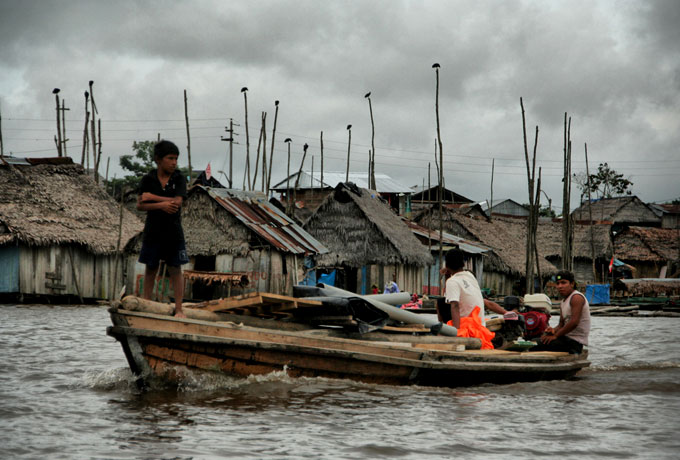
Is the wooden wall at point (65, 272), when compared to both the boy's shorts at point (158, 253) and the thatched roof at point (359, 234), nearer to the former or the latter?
the thatched roof at point (359, 234)

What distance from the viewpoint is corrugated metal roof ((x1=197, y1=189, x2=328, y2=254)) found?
68.4 ft

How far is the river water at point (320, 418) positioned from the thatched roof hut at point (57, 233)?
13764mm

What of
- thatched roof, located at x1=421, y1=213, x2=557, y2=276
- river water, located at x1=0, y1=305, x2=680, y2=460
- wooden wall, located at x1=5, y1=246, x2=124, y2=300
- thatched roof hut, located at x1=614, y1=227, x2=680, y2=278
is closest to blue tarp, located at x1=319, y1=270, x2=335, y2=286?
wooden wall, located at x1=5, y1=246, x2=124, y2=300

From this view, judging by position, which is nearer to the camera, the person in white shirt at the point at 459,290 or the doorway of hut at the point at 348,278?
the person in white shirt at the point at 459,290

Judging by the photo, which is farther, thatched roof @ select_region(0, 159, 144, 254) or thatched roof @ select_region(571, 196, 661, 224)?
thatched roof @ select_region(571, 196, 661, 224)

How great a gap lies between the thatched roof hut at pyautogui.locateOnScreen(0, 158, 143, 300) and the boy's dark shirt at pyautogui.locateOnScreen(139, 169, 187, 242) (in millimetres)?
15795

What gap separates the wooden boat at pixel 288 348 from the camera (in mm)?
6250

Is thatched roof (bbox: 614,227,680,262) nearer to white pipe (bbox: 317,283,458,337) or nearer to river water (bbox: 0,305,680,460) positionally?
river water (bbox: 0,305,680,460)

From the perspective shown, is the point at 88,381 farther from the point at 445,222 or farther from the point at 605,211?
the point at 605,211

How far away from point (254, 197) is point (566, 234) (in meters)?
11.6

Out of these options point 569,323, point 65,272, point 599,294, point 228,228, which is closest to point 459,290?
point 569,323

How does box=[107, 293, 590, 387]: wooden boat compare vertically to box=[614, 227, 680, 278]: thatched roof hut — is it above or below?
below

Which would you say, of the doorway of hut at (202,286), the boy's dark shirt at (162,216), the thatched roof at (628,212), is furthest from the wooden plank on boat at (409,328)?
the thatched roof at (628,212)

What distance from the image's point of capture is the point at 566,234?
2648 cm
